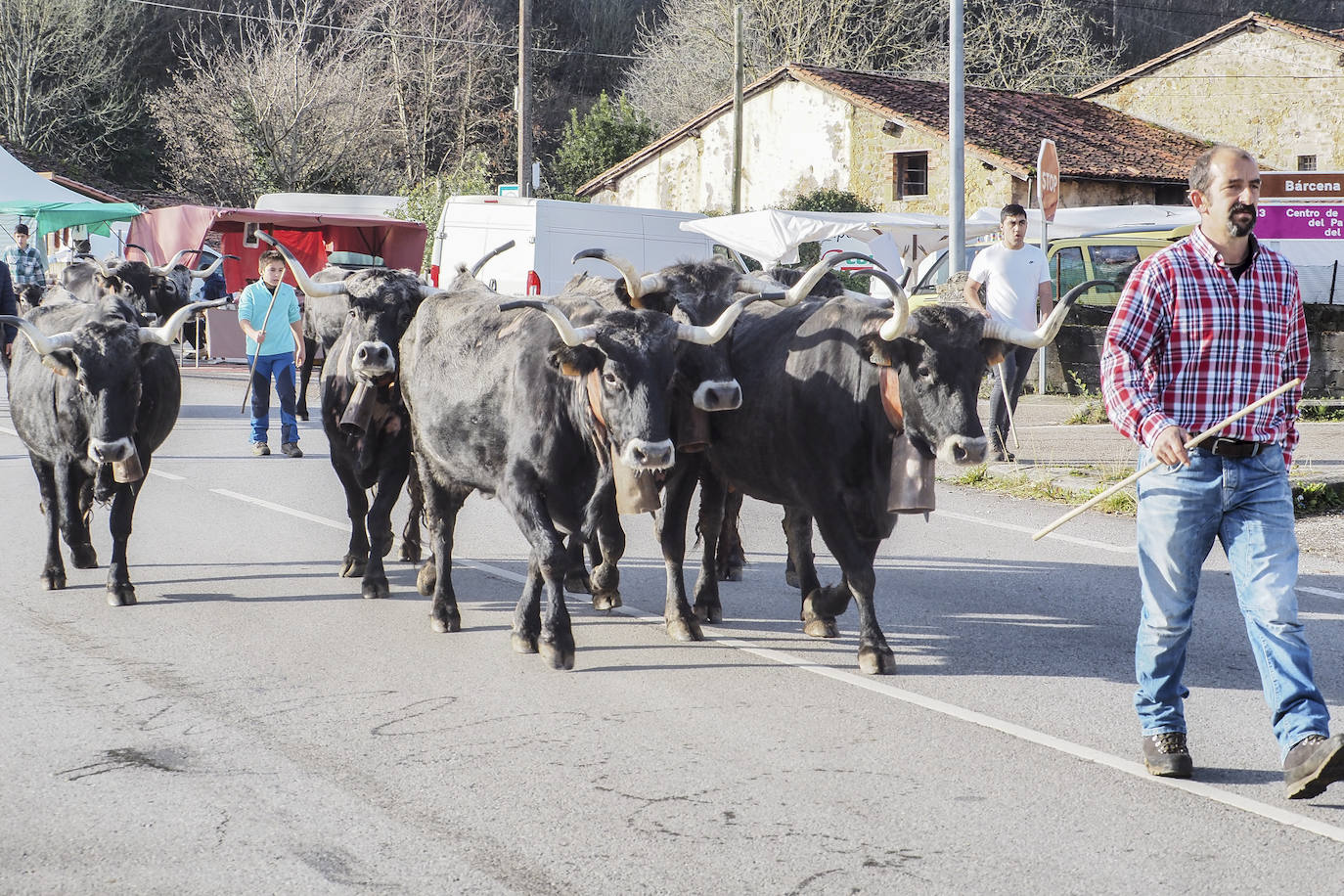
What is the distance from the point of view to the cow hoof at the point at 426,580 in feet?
26.0

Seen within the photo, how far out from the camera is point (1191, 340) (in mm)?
4711

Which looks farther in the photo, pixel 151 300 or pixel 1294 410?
pixel 151 300

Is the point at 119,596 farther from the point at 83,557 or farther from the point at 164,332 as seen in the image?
the point at 164,332

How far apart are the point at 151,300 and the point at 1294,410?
37.6ft

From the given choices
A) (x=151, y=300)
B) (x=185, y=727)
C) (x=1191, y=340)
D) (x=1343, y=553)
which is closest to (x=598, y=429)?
(x=185, y=727)

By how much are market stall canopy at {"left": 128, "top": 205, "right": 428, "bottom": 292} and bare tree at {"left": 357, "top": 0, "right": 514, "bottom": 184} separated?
2173 centimetres

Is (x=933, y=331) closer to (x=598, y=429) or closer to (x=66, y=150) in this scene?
(x=598, y=429)

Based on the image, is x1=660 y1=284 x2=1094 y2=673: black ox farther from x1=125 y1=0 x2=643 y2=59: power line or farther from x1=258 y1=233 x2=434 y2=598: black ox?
x1=125 y1=0 x2=643 y2=59: power line

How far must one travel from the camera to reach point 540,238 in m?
20.7

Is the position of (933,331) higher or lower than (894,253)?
lower

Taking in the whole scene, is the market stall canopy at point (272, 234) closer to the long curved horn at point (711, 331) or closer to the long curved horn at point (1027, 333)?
the long curved horn at point (711, 331)

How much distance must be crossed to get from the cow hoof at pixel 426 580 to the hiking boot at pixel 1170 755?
13.5 ft

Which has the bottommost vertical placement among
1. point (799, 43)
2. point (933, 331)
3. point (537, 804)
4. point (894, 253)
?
point (537, 804)

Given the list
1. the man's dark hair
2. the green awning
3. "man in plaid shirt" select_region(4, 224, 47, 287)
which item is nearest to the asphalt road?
the man's dark hair
